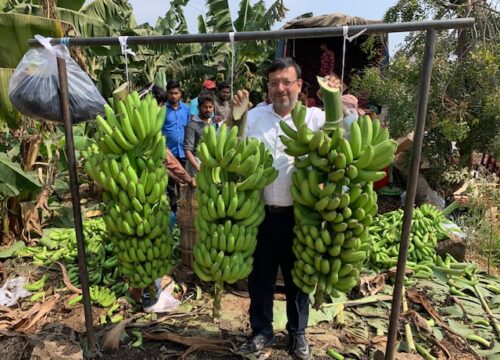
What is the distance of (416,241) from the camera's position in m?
4.25

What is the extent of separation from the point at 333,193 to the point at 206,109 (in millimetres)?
2974

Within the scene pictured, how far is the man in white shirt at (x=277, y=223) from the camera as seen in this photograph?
2357 millimetres

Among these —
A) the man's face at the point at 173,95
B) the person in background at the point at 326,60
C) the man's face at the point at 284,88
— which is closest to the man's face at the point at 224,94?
the man's face at the point at 173,95

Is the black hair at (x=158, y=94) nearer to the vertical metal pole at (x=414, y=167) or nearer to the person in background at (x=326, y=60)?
the vertical metal pole at (x=414, y=167)

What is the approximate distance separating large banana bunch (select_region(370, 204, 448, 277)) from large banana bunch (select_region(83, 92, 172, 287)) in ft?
8.60

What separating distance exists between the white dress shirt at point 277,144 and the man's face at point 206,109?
2.31 meters

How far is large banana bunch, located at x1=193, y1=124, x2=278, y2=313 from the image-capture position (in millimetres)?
2154

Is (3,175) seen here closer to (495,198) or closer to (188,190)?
(188,190)

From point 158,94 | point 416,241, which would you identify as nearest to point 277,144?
point 416,241

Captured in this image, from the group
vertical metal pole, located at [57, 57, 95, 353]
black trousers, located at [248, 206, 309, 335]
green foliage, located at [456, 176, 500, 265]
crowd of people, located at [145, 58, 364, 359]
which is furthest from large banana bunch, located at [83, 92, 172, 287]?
green foliage, located at [456, 176, 500, 265]

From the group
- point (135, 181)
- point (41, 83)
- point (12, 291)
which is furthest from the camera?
point (12, 291)

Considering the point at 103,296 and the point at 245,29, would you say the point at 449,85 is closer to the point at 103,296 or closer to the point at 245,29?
the point at 103,296

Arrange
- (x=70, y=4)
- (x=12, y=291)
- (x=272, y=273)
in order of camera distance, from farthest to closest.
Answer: (x=70, y=4) → (x=12, y=291) → (x=272, y=273)

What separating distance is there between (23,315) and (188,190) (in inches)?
69.4
